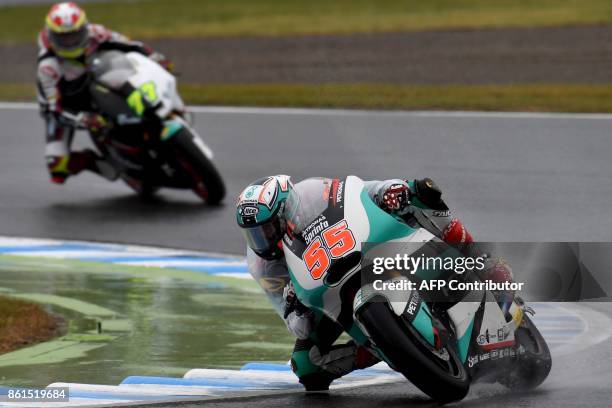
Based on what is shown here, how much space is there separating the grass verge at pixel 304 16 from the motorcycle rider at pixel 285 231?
15165mm

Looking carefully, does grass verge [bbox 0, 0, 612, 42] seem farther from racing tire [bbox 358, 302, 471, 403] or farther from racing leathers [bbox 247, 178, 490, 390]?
racing tire [bbox 358, 302, 471, 403]

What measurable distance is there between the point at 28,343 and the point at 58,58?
208 inches

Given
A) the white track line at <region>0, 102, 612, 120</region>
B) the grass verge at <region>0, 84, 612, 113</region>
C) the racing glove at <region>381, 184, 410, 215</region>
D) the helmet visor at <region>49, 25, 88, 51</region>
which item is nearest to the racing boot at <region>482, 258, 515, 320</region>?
the racing glove at <region>381, 184, 410, 215</region>

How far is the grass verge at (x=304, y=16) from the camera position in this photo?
74.3 ft

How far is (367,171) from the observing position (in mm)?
13906

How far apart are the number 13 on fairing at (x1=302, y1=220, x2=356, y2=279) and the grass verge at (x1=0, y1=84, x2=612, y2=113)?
9.58 metres

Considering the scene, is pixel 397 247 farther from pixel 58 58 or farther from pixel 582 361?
pixel 58 58

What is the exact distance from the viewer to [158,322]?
9.04 m

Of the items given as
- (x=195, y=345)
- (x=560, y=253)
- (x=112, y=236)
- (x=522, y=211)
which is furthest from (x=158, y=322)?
(x=522, y=211)

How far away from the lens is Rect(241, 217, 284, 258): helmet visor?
262 inches

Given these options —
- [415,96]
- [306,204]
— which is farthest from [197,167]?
[306,204]

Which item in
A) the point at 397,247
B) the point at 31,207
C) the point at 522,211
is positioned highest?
the point at 397,247

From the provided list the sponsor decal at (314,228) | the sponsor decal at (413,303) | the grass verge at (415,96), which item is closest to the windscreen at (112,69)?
the grass verge at (415,96)

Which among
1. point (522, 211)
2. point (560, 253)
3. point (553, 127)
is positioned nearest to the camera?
point (560, 253)
